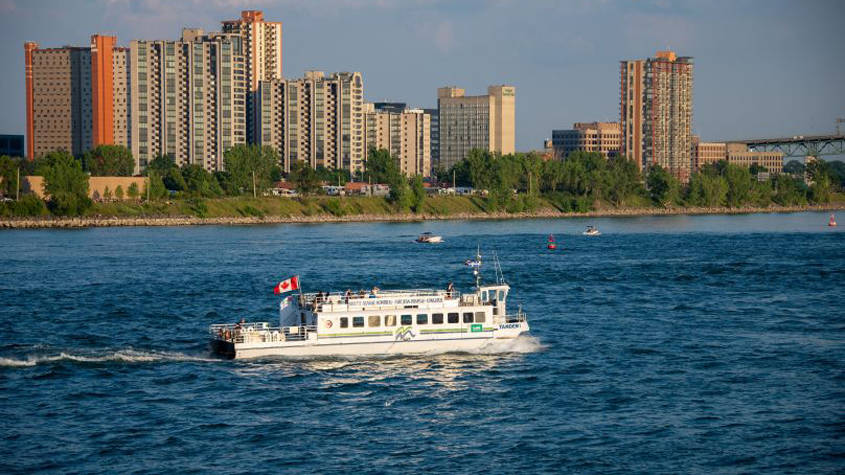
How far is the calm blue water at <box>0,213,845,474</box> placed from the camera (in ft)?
151

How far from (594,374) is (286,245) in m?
106

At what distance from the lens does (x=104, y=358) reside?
6469cm

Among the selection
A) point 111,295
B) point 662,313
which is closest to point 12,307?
point 111,295

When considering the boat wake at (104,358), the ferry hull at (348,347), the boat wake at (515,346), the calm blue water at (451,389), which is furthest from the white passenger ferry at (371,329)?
the boat wake at (104,358)

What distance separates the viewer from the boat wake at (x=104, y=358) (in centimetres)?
6397

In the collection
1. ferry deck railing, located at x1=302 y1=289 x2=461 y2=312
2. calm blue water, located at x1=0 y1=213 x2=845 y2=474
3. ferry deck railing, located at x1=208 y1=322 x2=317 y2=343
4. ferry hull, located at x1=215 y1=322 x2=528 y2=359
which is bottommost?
calm blue water, located at x1=0 y1=213 x2=845 y2=474

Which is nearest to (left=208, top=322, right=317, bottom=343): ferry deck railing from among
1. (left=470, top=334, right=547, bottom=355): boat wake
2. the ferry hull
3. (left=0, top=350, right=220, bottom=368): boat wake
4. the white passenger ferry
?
the white passenger ferry

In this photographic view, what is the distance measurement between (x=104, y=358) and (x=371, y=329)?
16109 millimetres

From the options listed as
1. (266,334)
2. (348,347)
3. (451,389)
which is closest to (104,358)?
(266,334)

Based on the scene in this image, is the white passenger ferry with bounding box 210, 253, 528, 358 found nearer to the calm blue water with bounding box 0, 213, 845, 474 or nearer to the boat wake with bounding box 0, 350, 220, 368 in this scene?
the calm blue water with bounding box 0, 213, 845, 474

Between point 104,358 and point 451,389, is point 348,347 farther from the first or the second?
point 104,358

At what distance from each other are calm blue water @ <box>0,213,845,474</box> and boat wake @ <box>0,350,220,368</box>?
175 mm

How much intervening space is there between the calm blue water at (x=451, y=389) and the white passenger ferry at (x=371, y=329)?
927 mm

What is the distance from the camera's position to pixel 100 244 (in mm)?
157750
